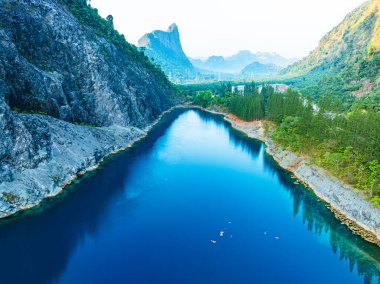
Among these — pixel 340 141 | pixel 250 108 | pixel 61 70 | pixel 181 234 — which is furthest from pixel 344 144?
pixel 61 70

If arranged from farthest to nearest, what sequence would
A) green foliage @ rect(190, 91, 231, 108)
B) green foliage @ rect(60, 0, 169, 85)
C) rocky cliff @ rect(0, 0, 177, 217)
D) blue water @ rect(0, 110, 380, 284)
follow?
green foliage @ rect(190, 91, 231, 108)
green foliage @ rect(60, 0, 169, 85)
rocky cliff @ rect(0, 0, 177, 217)
blue water @ rect(0, 110, 380, 284)

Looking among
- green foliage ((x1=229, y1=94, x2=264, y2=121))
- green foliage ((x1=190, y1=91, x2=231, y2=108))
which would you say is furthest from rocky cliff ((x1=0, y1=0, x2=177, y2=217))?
green foliage ((x1=190, y1=91, x2=231, y2=108))

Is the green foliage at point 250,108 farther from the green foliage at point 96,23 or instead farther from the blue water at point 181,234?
the blue water at point 181,234

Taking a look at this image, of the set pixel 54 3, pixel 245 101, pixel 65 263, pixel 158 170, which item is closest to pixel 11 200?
pixel 65 263

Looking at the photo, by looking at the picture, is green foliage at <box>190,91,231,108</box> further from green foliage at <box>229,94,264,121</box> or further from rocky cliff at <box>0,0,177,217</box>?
rocky cliff at <box>0,0,177,217</box>

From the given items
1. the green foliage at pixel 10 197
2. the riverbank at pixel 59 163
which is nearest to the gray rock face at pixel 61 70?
the riverbank at pixel 59 163
